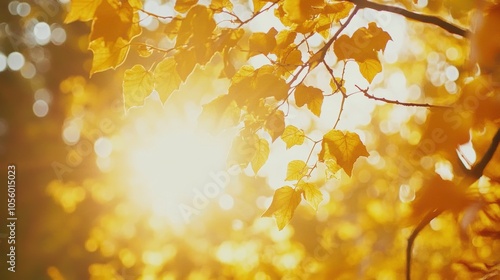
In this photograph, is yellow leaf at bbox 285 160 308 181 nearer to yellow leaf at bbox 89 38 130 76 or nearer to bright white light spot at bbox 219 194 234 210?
yellow leaf at bbox 89 38 130 76

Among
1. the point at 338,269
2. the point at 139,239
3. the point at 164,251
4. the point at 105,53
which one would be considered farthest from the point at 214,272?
the point at 105,53

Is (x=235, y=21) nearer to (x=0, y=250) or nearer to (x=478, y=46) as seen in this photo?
(x=478, y=46)

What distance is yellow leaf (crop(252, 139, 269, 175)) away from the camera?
5.65 ft

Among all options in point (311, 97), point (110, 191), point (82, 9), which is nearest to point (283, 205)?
point (311, 97)

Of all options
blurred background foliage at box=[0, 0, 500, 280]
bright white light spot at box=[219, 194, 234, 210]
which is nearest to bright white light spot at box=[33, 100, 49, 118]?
blurred background foliage at box=[0, 0, 500, 280]

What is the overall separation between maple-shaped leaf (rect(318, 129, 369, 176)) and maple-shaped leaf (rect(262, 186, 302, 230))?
0.21 m

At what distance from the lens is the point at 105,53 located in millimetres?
1382

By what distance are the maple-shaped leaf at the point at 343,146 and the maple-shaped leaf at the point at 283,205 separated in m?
0.21

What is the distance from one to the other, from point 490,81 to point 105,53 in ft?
3.94

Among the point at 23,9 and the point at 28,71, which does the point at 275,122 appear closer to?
the point at 28,71

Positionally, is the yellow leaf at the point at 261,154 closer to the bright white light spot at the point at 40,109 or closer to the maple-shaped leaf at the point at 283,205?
the maple-shaped leaf at the point at 283,205

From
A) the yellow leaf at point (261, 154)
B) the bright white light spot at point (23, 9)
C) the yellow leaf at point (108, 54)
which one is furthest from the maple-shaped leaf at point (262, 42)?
the bright white light spot at point (23, 9)

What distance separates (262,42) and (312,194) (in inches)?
25.6

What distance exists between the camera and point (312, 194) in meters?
1.81
